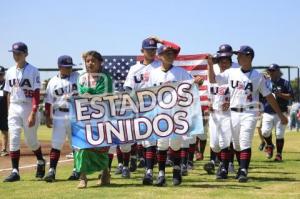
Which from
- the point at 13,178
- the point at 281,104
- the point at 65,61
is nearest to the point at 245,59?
the point at 65,61

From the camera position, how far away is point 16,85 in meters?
9.12

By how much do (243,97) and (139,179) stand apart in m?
2.18

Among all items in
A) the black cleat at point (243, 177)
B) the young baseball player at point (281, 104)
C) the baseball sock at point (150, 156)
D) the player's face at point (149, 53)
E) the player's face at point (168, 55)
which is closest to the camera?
the player's face at point (168, 55)

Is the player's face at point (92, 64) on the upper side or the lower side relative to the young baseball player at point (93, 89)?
upper

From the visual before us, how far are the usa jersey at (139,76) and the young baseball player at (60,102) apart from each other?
93cm

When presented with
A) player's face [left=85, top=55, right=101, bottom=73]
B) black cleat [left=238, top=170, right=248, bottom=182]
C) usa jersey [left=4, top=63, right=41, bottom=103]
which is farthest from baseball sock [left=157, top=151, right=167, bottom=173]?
usa jersey [left=4, top=63, right=41, bottom=103]

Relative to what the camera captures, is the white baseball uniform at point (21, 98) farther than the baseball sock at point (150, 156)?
Yes

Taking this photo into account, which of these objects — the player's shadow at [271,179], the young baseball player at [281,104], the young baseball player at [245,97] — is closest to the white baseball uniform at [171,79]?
the young baseball player at [245,97]

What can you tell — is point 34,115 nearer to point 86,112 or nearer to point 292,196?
point 86,112

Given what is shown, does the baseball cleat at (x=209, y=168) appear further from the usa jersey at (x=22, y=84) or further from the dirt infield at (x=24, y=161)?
the dirt infield at (x=24, y=161)

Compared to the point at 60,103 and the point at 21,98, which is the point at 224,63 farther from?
the point at 21,98

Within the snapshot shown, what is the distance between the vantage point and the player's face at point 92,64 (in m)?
8.10

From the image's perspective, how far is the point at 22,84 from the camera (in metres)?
9.11

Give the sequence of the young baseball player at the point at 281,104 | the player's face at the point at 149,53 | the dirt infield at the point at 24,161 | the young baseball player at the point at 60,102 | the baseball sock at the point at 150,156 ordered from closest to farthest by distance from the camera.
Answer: the baseball sock at the point at 150,156
the player's face at the point at 149,53
the young baseball player at the point at 60,102
the dirt infield at the point at 24,161
the young baseball player at the point at 281,104
